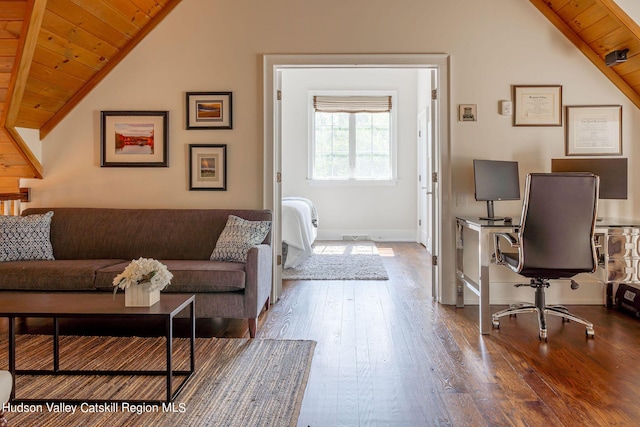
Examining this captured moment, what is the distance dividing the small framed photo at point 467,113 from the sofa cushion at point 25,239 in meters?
3.47

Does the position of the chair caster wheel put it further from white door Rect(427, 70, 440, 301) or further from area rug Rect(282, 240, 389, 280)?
area rug Rect(282, 240, 389, 280)

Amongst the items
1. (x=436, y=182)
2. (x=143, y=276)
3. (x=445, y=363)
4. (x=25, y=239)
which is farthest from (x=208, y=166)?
(x=445, y=363)

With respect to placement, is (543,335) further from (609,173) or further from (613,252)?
(609,173)

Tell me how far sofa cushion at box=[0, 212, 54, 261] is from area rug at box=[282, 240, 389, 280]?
2231 mm

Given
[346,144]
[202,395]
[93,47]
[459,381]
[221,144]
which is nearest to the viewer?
[202,395]

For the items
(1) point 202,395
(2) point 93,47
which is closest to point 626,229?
(1) point 202,395

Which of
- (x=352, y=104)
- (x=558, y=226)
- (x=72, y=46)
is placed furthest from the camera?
(x=352, y=104)

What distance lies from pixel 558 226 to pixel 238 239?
7.19ft

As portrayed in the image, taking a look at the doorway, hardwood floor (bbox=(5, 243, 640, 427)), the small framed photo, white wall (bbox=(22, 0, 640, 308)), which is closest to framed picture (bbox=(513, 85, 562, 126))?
white wall (bbox=(22, 0, 640, 308))

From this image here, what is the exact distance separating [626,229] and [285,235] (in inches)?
126

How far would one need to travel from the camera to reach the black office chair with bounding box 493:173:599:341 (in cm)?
285

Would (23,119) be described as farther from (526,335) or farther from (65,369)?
(526,335)

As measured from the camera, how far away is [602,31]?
3.46 metres

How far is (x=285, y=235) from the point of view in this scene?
513cm
